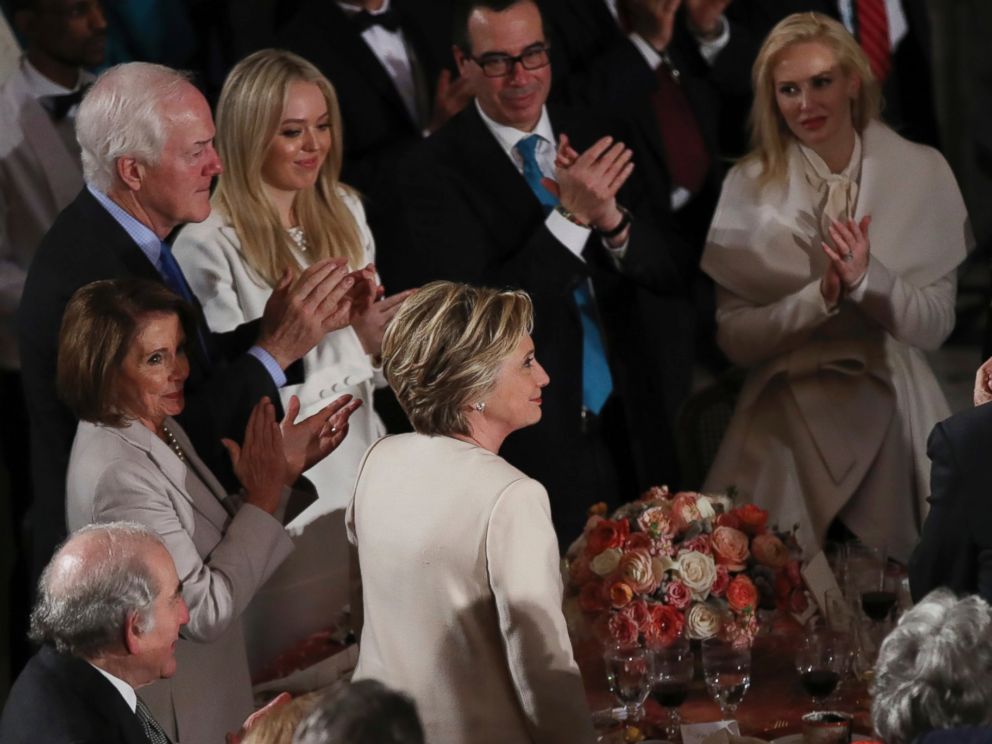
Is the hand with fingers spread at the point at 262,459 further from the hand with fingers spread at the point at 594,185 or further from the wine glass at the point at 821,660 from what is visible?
the wine glass at the point at 821,660

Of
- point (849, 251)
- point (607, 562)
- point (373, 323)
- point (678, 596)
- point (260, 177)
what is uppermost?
point (260, 177)

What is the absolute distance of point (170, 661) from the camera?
318cm

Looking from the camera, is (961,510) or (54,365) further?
(54,365)

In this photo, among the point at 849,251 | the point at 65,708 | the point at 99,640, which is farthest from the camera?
the point at 849,251

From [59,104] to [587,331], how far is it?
1942 millimetres

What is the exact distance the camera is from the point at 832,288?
529 cm

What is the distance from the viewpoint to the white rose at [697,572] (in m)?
3.98

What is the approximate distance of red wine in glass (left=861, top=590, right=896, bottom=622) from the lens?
13.7 feet

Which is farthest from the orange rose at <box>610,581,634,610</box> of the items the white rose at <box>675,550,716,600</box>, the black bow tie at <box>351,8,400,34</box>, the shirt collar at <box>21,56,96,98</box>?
the shirt collar at <box>21,56,96,98</box>

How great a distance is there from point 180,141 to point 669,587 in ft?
6.55

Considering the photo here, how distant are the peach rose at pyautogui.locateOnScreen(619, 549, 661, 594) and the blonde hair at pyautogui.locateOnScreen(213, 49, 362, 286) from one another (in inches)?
65.6

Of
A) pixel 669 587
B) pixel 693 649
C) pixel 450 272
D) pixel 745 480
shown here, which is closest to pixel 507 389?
pixel 669 587

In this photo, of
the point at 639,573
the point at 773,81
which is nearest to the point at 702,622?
the point at 639,573

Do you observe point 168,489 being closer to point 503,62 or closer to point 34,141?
point 34,141
